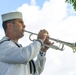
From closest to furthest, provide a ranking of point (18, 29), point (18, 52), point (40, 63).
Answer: point (18, 52) < point (18, 29) < point (40, 63)

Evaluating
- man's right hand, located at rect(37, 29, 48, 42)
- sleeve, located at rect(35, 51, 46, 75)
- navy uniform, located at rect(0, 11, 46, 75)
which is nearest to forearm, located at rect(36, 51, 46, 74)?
sleeve, located at rect(35, 51, 46, 75)

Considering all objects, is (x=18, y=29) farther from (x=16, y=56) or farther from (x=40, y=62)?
(x=40, y=62)

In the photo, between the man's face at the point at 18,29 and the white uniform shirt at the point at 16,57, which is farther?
the man's face at the point at 18,29

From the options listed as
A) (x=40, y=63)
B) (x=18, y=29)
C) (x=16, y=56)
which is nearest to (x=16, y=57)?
(x=16, y=56)

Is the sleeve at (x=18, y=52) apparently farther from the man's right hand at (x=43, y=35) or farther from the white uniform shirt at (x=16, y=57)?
the man's right hand at (x=43, y=35)

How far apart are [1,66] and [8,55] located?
0.21 m

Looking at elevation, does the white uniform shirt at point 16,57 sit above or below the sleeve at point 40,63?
above

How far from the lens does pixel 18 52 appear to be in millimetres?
6023

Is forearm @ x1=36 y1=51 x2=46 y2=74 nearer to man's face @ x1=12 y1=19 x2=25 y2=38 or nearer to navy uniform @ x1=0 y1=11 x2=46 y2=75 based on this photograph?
navy uniform @ x1=0 y1=11 x2=46 y2=75

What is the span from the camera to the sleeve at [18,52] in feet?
19.6

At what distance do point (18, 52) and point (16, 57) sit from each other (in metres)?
0.08

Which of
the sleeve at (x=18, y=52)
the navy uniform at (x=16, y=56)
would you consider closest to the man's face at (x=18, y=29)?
the navy uniform at (x=16, y=56)

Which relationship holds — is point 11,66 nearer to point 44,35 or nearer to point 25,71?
point 25,71

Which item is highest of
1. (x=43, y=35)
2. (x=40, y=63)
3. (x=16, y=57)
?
(x=43, y=35)
